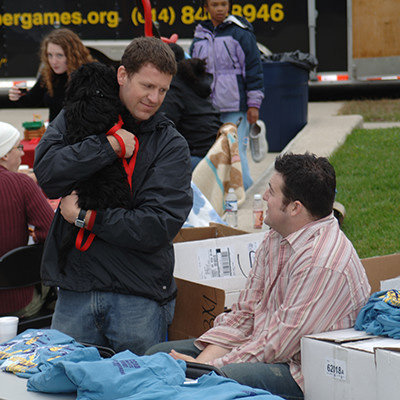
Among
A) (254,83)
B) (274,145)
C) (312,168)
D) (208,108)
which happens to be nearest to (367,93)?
(274,145)

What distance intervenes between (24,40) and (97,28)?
135 centimetres

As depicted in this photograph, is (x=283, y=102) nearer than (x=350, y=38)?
Yes

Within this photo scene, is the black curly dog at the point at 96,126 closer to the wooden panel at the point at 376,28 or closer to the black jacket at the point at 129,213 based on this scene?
the black jacket at the point at 129,213

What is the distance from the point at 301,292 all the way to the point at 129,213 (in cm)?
75

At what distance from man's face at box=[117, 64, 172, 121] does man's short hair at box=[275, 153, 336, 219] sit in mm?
597

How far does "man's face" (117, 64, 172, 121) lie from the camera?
318cm

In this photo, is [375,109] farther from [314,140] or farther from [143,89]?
[143,89]

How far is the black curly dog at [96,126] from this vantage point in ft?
10.4

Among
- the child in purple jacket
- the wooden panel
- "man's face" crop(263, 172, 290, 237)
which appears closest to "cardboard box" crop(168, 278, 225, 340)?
"man's face" crop(263, 172, 290, 237)

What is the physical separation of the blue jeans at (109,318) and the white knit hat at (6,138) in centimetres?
148

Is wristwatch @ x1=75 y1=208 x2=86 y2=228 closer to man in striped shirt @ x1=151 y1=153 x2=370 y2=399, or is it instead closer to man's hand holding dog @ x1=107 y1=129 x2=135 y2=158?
man's hand holding dog @ x1=107 y1=129 x2=135 y2=158

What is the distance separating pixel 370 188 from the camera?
24.8ft

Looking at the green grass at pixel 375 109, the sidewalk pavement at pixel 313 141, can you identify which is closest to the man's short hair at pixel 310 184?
the sidewalk pavement at pixel 313 141

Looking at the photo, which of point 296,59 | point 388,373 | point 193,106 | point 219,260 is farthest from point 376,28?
point 388,373
